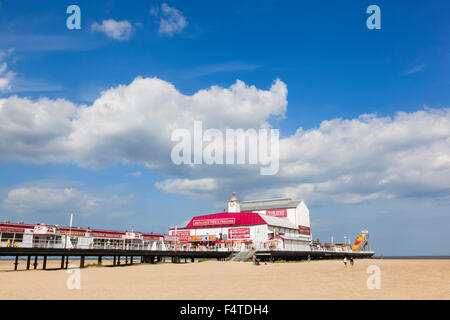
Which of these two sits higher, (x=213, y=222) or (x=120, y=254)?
(x=213, y=222)

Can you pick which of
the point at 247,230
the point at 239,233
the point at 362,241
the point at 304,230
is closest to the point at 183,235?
the point at 239,233

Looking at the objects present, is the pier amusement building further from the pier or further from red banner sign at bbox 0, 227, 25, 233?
red banner sign at bbox 0, 227, 25, 233

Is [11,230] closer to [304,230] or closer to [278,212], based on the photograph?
[278,212]

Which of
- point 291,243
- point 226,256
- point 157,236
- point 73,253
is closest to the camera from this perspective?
point 73,253

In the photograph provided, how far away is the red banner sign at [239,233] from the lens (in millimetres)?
63797

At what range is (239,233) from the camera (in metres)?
64.7

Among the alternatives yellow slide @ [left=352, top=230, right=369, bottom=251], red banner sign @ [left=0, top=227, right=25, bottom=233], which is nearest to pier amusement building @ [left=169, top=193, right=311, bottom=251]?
yellow slide @ [left=352, top=230, right=369, bottom=251]

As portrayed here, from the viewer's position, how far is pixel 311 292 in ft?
51.5

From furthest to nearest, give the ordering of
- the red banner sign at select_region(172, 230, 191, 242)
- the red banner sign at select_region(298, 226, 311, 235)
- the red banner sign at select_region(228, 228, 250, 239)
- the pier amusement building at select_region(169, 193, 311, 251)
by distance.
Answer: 1. the red banner sign at select_region(298, 226, 311, 235)
2. the red banner sign at select_region(172, 230, 191, 242)
3. the red banner sign at select_region(228, 228, 250, 239)
4. the pier amusement building at select_region(169, 193, 311, 251)

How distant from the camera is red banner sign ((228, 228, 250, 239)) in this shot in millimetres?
63797

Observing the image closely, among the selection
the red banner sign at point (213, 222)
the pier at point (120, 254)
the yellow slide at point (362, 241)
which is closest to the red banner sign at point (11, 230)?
the pier at point (120, 254)
